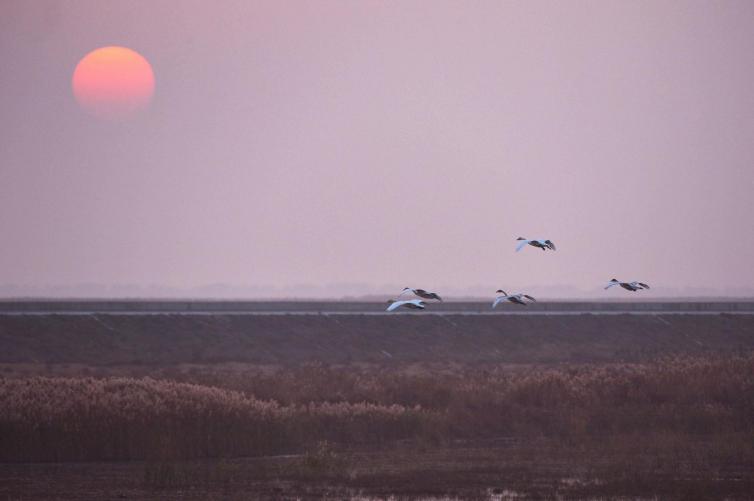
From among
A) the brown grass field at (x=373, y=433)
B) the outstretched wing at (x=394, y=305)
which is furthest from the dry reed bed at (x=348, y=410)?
the outstretched wing at (x=394, y=305)

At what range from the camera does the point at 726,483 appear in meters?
33.2

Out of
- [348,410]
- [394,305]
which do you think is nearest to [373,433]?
[348,410]

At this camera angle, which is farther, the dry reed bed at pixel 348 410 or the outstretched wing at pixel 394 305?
the dry reed bed at pixel 348 410

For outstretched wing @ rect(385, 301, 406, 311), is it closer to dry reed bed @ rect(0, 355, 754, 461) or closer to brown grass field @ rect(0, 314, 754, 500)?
brown grass field @ rect(0, 314, 754, 500)

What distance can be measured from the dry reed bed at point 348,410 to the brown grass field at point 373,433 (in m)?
0.07

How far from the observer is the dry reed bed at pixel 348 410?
38781mm

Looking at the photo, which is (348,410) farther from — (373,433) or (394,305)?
(394,305)

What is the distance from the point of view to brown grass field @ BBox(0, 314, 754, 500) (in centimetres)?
3344

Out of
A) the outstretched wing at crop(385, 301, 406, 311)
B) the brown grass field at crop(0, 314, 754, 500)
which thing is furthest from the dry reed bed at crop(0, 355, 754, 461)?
the outstretched wing at crop(385, 301, 406, 311)

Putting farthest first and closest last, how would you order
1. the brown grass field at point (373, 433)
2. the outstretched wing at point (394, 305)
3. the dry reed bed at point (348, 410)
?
the dry reed bed at point (348, 410) → the brown grass field at point (373, 433) → the outstretched wing at point (394, 305)

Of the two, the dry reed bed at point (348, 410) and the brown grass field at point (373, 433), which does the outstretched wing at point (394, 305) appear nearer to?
the brown grass field at point (373, 433)

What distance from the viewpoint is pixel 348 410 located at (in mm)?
44188

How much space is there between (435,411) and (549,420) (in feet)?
14.0

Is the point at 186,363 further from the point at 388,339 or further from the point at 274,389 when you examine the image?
the point at 274,389
